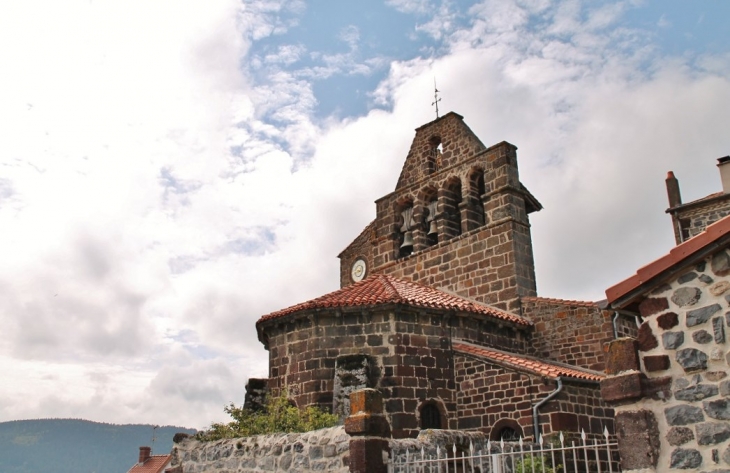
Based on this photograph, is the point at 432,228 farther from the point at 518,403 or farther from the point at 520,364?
the point at 518,403

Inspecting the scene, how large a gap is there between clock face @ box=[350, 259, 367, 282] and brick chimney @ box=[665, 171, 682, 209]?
35.8 feet

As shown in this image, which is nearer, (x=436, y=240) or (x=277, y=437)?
(x=277, y=437)

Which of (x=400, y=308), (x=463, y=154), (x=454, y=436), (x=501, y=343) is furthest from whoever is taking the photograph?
(x=463, y=154)

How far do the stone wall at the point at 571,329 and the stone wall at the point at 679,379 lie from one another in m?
10.7

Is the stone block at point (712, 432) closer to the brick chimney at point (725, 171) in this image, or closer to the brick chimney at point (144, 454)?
the brick chimney at point (725, 171)

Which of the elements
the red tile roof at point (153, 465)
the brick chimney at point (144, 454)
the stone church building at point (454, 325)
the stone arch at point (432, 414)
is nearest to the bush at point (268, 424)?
the stone church building at point (454, 325)

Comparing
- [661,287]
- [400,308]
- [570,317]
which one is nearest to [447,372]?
[400,308]

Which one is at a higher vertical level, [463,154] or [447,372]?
[463,154]

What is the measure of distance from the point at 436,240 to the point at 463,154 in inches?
109

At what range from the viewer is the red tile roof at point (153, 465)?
47.5 metres

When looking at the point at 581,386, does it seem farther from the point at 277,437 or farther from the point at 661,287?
the point at 661,287

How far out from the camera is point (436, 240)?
2038 cm

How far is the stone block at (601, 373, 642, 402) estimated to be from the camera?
239 inches

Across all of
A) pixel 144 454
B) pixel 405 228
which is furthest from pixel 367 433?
pixel 144 454
